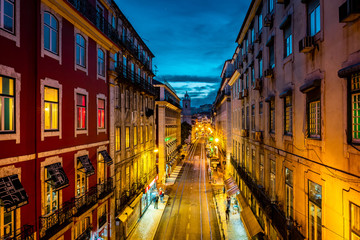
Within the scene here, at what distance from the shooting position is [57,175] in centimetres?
1132

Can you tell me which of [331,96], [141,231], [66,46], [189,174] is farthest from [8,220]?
[189,174]

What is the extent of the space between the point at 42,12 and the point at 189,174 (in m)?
48.5

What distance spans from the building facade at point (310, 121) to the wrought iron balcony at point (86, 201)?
1084 centimetres

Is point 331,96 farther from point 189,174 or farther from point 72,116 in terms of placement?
point 189,174

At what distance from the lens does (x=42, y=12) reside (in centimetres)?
1084

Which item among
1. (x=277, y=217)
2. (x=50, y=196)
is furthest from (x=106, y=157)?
(x=277, y=217)

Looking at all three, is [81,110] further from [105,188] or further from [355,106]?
[355,106]

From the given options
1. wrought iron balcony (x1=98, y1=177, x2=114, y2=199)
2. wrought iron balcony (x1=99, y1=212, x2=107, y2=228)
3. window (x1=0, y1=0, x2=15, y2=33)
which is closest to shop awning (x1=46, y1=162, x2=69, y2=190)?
wrought iron balcony (x1=98, y1=177, x2=114, y2=199)

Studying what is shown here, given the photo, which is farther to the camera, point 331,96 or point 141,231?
point 141,231

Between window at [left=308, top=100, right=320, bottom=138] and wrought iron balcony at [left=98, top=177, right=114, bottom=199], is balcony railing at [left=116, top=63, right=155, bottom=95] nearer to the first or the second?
wrought iron balcony at [left=98, top=177, right=114, bottom=199]

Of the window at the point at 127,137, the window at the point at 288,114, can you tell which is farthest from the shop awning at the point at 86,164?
the window at the point at 288,114

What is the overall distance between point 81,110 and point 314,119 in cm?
1295

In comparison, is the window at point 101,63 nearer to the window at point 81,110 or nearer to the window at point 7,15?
the window at point 81,110

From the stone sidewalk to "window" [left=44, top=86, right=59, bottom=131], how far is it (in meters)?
16.6
